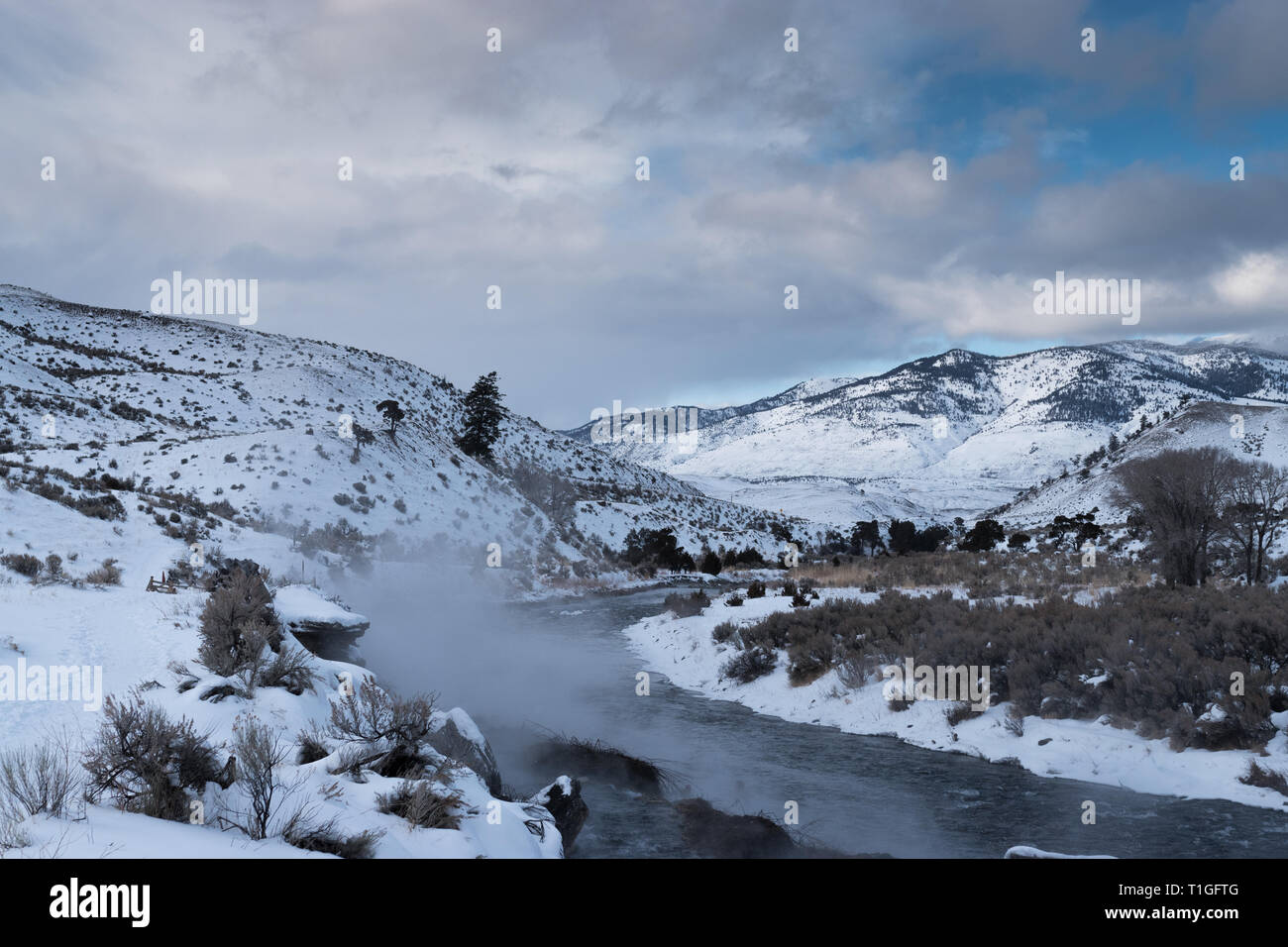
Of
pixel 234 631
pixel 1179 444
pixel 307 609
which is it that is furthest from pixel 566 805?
pixel 1179 444

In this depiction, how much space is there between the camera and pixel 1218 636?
42.7 ft

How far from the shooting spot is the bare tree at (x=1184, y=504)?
2081 centimetres

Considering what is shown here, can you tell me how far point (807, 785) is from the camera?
12.0 meters

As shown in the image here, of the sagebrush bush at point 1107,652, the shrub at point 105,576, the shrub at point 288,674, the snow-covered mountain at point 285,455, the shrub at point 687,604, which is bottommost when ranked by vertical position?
the shrub at point 687,604

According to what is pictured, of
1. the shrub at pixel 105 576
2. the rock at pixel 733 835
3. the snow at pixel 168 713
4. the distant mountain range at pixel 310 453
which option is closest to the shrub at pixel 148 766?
the snow at pixel 168 713

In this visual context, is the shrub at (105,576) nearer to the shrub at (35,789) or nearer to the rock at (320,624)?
the rock at (320,624)

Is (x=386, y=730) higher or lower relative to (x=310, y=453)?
lower

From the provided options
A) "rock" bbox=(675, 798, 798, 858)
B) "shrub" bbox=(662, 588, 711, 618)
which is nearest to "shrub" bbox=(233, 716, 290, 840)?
"rock" bbox=(675, 798, 798, 858)

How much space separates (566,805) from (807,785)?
4394 millimetres

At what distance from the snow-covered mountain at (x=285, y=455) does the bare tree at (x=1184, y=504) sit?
2834 centimetres

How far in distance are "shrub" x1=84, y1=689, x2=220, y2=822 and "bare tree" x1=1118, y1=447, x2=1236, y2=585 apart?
24.0 metres

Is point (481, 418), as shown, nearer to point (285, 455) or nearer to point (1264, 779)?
point (285, 455)
